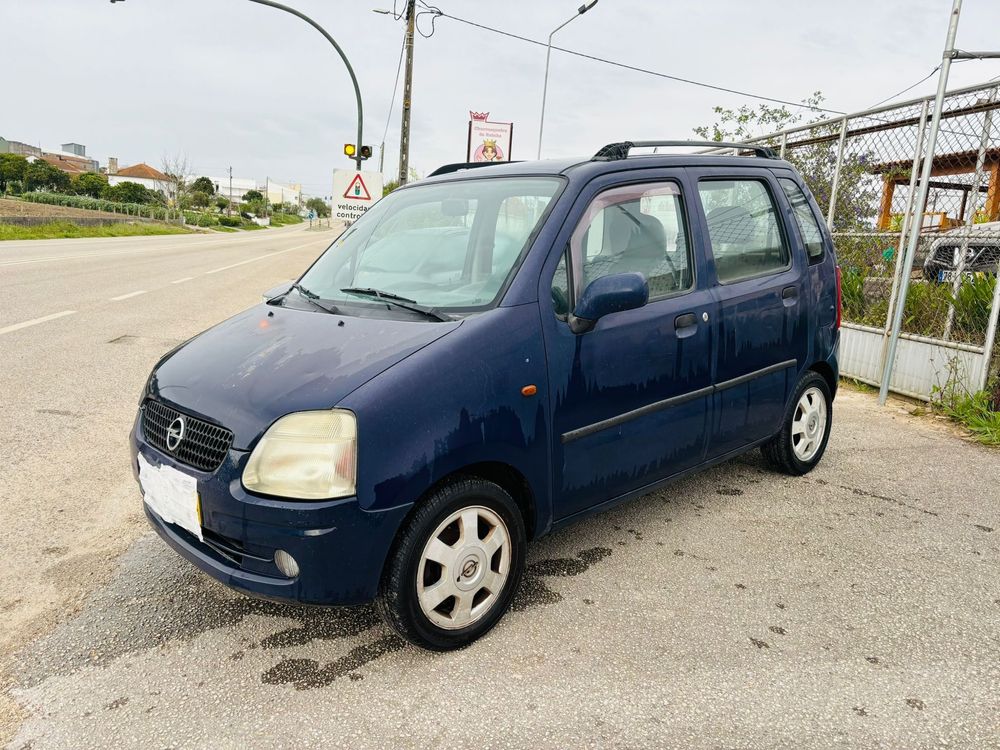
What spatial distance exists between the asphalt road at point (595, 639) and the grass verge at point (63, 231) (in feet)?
83.9

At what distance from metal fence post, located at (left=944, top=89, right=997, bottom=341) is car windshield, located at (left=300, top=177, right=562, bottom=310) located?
479cm

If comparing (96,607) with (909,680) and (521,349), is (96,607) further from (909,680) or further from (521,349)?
(909,680)

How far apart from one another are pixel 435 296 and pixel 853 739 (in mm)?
2035

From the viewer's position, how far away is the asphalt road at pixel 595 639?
216cm

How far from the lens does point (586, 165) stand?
3084 mm

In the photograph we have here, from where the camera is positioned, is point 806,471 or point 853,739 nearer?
point 853,739

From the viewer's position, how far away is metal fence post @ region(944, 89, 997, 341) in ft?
19.4

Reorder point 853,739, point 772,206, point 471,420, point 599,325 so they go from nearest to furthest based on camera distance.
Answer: point 853,739
point 471,420
point 599,325
point 772,206

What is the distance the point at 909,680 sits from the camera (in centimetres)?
243

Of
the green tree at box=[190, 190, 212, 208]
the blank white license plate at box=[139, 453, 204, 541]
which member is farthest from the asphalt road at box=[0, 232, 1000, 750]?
the green tree at box=[190, 190, 212, 208]

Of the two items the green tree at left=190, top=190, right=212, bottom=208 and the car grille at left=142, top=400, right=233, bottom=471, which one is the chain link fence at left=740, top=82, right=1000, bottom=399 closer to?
the car grille at left=142, top=400, right=233, bottom=471

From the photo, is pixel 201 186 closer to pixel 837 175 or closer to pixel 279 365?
pixel 837 175

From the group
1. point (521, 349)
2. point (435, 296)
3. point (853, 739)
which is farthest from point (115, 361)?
point (853, 739)

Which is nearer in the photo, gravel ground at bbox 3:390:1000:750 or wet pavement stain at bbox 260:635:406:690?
gravel ground at bbox 3:390:1000:750
